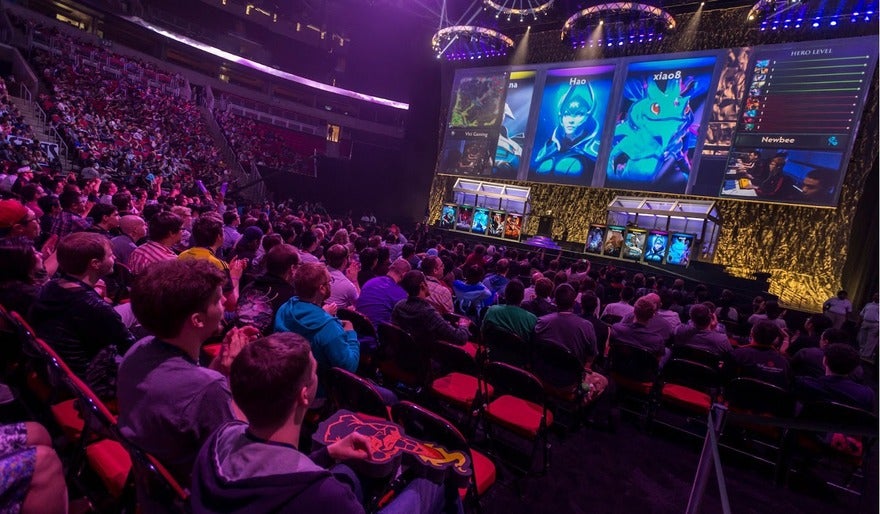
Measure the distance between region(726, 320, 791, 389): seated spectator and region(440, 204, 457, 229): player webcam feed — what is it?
46.0 feet

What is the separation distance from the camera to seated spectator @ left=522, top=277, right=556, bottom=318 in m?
4.59

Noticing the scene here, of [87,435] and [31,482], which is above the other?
[31,482]

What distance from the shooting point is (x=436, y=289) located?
4.52 m

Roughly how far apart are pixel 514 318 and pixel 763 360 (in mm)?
2157

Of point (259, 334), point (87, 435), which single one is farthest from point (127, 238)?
point (259, 334)

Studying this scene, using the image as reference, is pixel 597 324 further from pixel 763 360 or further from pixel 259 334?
pixel 259 334

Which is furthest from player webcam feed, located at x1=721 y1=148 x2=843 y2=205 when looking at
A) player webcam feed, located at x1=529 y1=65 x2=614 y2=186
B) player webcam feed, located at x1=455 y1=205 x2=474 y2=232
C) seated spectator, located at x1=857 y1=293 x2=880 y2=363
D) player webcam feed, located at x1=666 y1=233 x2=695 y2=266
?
player webcam feed, located at x1=455 y1=205 x2=474 y2=232

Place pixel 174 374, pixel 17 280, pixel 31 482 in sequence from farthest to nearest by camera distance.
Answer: pixel 17 280, pixel 174 374, pixel 31 482

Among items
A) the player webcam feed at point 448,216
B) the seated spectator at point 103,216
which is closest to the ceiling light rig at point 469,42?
the player webcam feed at point 448,216

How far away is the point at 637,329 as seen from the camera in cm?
415

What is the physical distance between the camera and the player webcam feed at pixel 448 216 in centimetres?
1764

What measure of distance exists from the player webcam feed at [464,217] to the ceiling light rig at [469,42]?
5731 millimetres

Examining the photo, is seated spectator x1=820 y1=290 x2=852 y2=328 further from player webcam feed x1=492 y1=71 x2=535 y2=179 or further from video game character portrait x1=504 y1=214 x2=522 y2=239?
player webcam feed x1=492 y1=71 x2=535 y2=179

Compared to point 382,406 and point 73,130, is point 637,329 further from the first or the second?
point 73,130
